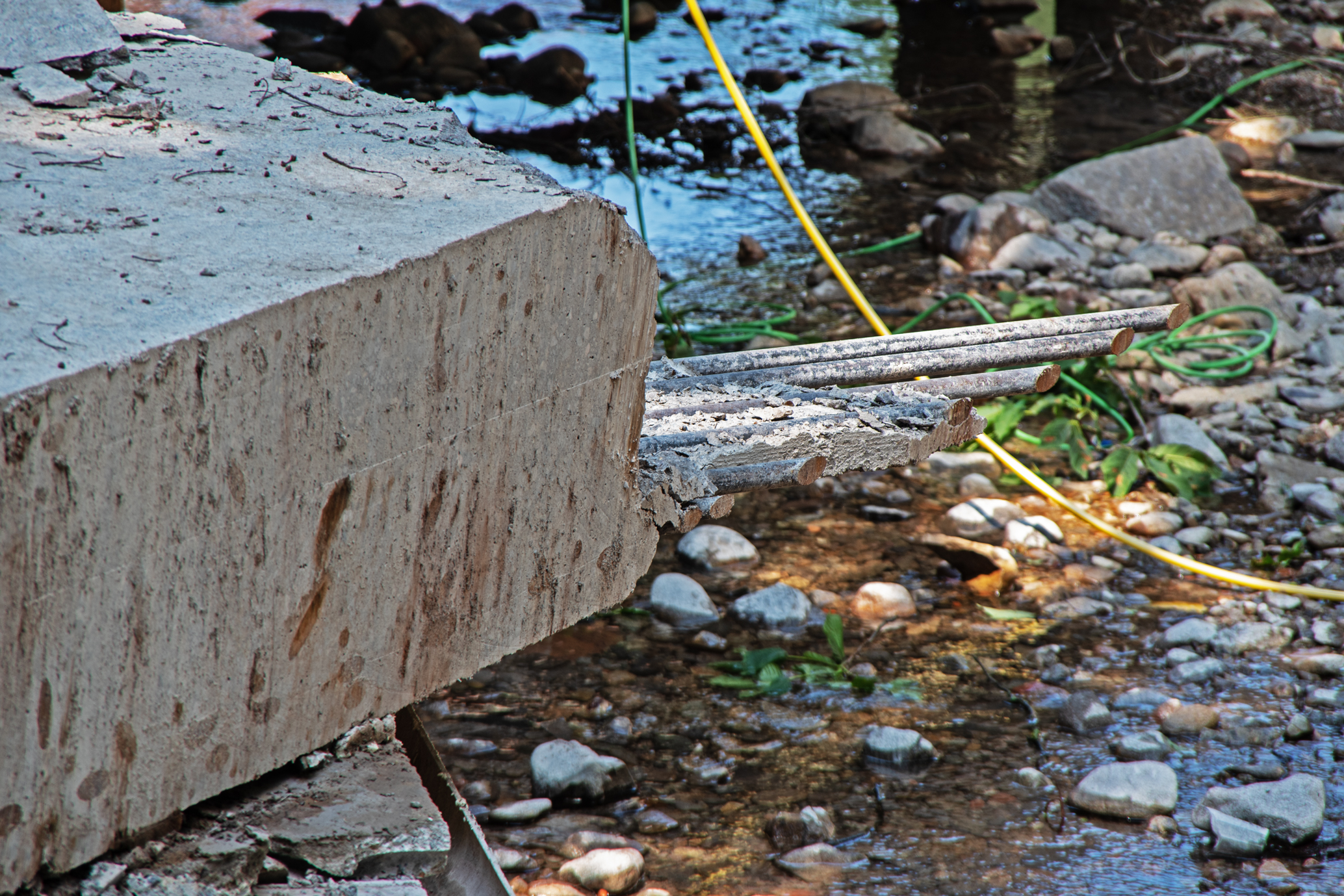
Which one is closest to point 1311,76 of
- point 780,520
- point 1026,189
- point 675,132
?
point 1026,189

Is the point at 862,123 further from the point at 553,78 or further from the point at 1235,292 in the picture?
the point at 1235,292

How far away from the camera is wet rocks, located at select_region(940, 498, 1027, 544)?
311cm

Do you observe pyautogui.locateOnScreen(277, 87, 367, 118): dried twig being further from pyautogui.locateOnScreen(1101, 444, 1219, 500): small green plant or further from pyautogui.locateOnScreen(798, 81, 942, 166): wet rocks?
pyautogui.locateOnScreen(798, 81, 942, 166): wet rocks

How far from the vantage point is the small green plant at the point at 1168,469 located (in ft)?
Result: 10.6

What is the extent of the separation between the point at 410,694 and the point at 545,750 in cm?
72

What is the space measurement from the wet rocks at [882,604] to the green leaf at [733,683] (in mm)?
399

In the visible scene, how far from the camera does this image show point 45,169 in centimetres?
150

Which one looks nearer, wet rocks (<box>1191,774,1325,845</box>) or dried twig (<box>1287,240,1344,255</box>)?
wet rocks (<box>1191,774,1325,845</box>)

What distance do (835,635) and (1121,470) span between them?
1.17 metres

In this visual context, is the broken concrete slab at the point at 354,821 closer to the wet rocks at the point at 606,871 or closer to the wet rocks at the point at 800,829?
the wet rocks at the point at 606,871

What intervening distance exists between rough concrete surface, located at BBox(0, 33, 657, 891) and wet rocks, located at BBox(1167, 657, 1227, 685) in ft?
4.82

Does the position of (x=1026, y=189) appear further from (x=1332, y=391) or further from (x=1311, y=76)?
(x=1311, y=76)

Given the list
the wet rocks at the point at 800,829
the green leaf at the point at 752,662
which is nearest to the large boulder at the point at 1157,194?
the green leaf at the point at 752,662

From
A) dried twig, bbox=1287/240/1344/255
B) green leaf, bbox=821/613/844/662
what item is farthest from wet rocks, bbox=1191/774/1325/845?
dried twig, bbox=1287/240/1344/255
